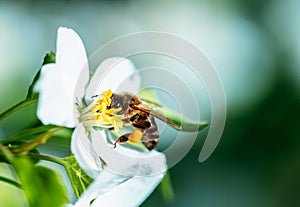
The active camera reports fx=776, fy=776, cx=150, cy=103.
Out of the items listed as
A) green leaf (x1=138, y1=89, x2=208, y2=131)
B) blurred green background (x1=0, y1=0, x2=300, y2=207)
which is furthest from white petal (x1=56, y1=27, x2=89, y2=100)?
blurred green background (x1=0, y1=0, x2=300, y2=207)

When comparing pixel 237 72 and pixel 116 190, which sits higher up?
pixel 116 190

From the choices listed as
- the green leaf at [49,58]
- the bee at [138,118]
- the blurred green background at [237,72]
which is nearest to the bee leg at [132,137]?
the bee at [138,118]

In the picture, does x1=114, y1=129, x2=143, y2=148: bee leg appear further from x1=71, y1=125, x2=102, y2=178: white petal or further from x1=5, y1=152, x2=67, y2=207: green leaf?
x1=5, y1=152, x2=67, y2=207: green leaf

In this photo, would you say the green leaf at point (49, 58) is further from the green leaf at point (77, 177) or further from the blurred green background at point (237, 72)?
the blurred green background at point (237, 72)

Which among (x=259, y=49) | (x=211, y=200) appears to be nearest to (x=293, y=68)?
(x=259, y=49)

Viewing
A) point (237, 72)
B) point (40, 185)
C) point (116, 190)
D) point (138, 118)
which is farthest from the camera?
point (237, 72)

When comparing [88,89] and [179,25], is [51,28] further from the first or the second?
[88,89]

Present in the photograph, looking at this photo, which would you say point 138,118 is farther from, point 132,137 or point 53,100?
point 53,100

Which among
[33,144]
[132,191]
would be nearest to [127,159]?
[132,191]
